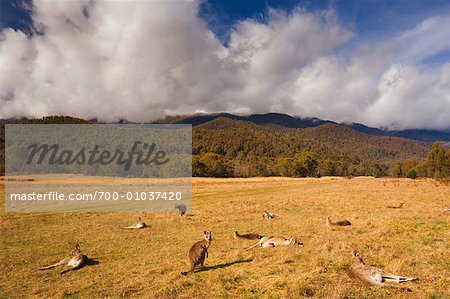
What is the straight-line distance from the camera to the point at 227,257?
45.0 ft

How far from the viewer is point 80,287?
1090 cm

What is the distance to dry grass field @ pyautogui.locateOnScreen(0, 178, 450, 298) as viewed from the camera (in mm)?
9609

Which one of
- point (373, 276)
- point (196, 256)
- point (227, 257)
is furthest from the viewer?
point (227, 257)

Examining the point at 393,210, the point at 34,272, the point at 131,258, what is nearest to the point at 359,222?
the point at 393,210

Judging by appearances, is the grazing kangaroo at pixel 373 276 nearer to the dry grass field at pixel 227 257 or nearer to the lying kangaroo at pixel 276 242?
the dry grass field at pixel 227 257

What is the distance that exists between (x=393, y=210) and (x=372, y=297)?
65.3 feet

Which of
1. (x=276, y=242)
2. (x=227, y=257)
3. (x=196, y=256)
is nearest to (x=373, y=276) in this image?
(x=196, y=256)

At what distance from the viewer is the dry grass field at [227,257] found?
31.5 ft

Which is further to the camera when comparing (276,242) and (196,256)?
→ (276,242)

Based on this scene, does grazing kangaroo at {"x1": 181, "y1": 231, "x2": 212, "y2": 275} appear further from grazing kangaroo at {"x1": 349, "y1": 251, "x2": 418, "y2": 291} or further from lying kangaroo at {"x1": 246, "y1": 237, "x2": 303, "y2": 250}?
grazing kangaroo at {"x1": 349, "y1": 251, "x2": 418, "y2": 291}

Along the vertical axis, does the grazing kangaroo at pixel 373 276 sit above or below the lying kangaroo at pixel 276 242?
above

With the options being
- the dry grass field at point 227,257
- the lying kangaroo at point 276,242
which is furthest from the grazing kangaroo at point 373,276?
the lying kangaroo at point 276,242

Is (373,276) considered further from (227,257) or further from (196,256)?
(227,257)

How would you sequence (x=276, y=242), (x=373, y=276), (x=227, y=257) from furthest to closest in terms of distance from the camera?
(x=276, y=242) → (x=227, y=257) → (x=373, y=276)
